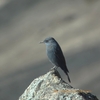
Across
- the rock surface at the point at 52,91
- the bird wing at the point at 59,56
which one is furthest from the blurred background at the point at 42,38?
the rock surface at the point at 52,91

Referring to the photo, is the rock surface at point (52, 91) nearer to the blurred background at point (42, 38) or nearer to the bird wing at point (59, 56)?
the bird wing at point (59, 56)

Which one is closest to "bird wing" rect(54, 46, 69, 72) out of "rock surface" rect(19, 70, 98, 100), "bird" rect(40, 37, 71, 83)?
"bird" rect(40, 37, 71, 83)

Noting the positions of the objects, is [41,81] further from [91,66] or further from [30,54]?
[30,54]

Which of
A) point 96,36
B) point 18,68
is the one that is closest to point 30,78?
point 18,68

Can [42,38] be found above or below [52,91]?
above

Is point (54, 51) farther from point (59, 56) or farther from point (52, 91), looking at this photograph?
point (52, 91)

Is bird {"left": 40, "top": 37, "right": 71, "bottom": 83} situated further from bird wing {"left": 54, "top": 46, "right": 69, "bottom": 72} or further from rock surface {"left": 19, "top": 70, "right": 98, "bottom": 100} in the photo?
rock surface {"left": 19, "top": 70, "right": 98, "bottom": 100}

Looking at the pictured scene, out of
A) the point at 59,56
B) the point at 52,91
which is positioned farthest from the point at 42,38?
the point at 52,91
